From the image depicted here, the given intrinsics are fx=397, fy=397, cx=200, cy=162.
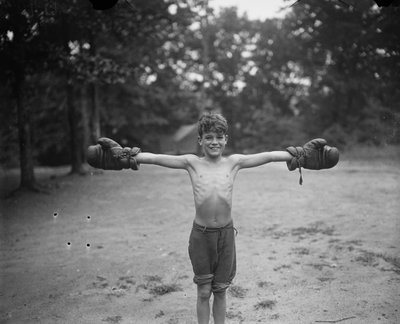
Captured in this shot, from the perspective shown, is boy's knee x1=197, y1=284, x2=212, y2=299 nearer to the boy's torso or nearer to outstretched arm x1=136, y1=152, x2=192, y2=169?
the boy's torso

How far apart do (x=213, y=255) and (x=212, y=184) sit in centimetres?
59

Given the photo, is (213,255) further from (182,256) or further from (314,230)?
(314,230)

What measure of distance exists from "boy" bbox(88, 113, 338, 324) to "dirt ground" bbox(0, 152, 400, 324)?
0.70 meters

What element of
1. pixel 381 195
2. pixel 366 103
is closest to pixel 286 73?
pixel 366 103

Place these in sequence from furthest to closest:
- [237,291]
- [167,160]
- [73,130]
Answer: [73,130], [237,291], [167,160]

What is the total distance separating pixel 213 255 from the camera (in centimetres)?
331

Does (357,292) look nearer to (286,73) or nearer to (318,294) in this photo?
(318,294)

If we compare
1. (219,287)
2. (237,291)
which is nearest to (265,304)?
(237,291)

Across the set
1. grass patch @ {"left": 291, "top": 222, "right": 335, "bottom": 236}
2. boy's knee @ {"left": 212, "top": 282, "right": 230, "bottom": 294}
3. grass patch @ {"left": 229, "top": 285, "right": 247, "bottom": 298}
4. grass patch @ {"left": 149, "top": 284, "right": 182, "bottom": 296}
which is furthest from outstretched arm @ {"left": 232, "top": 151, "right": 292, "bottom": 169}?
grass patch @ {"left": 291, "top": 222, "right": 335, "bottom": 236}

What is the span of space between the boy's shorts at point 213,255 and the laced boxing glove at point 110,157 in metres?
0.82

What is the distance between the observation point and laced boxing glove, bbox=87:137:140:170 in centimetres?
348

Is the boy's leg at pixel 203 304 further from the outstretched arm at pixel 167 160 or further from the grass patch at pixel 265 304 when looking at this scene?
the outstretched arm at pixel 167 160

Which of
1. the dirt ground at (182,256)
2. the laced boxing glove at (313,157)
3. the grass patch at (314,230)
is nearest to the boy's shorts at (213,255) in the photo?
the dirt ground at (182,256)

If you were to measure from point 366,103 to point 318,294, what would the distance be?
25.2 m
